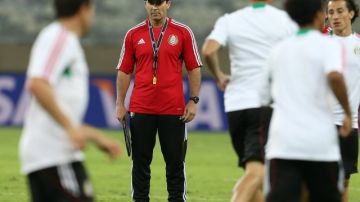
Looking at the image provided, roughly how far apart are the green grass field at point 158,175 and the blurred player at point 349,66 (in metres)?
2.04

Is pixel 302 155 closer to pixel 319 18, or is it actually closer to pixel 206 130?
pixel 319 18

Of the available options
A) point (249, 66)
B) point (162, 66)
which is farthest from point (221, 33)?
point (162, 66)

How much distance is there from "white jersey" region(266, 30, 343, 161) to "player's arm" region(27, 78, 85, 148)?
1.35 meters

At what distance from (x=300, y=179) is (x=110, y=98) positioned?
16.6 metres

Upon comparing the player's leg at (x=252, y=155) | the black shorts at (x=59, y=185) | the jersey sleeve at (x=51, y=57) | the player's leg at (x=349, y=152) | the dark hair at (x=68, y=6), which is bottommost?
the player's leg at (x=349, y=152)

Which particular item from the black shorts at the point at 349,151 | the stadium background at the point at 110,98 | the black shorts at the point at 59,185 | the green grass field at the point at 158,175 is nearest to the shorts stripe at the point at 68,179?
the black shorts at the point at 59,185

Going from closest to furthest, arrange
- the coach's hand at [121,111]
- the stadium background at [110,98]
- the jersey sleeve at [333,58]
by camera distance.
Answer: the jersey sleeve at [333,58] → the coach's hand at [121,111] → the stadium background at [110,98]

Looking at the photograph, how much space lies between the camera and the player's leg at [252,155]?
8.17m

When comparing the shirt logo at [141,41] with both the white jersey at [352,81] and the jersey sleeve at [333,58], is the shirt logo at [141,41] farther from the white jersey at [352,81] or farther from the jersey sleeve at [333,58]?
the jersey sleeve at [333,58]

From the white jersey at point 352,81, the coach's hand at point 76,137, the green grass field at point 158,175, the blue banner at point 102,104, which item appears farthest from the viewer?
the blue banner at point 102,104

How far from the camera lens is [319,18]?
264 inches

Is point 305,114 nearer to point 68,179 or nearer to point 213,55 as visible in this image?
point 68,179

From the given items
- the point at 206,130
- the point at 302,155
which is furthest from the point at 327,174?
the point at 206,130

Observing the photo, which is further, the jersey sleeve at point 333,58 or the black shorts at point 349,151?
the black shorts at point 349,151
